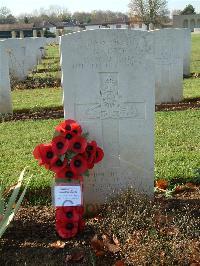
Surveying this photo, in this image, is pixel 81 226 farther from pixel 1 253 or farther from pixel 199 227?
pixel 199 227

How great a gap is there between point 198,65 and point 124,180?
47.5 feet

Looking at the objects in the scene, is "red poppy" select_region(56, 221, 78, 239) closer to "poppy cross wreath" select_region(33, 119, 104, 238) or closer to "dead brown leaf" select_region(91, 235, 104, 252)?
"poppy cross wreath" select_region(33, 119, 104, 238)

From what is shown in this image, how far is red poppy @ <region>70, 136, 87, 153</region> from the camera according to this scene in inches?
141

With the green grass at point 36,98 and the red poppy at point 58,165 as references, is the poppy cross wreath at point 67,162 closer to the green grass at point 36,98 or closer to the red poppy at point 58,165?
the red poppy at point 58,165

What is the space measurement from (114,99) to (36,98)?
716cm

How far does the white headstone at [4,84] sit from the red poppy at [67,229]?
526 cm

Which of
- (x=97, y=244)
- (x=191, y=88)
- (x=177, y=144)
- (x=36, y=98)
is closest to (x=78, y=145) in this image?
(x=97, y=244)

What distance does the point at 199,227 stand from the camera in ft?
12.0

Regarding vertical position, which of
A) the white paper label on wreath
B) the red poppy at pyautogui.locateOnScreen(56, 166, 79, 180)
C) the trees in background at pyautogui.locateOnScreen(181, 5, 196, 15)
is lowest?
the white paper label on wreath

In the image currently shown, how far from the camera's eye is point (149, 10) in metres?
60.0

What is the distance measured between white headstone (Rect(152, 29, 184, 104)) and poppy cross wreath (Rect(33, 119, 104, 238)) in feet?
19.9

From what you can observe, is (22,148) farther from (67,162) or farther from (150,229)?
(150,229)

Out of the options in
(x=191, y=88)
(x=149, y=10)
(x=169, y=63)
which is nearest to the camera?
(x=169, y=63)

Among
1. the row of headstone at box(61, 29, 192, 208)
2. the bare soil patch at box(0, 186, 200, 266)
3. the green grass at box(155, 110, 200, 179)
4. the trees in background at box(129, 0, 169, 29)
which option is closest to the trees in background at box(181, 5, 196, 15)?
the trees in background at box(129, 0, 169, 29)
